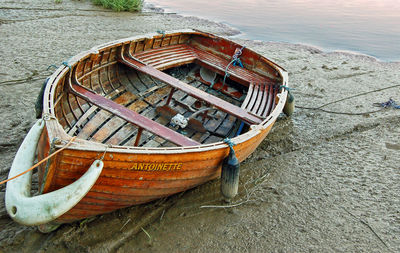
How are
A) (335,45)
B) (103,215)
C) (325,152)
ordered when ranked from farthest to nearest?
(335,45) < (325,152) < (103,215)

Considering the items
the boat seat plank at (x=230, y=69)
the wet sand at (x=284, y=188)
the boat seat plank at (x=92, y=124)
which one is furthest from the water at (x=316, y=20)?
the boat seat plank at (x=92, y=124)

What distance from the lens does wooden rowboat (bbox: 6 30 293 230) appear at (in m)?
2.82

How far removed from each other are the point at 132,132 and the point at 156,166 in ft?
5.12

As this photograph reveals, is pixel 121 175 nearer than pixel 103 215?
Yes

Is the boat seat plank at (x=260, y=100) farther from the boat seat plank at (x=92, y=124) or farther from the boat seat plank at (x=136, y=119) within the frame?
the boat seat plank at (x=92, y=124)

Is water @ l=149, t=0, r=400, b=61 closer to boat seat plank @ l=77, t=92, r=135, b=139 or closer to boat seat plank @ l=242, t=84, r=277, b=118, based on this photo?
boat seat plank @ l=242, t=84, r=277, b=118

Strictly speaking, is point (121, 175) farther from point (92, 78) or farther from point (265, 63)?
point (265, 63)

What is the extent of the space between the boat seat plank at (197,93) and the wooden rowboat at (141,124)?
17mm

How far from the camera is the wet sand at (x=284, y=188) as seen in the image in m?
3.57

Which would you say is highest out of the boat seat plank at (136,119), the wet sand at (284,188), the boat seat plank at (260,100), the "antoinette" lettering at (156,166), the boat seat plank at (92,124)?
the boat seat plank at (136,119)

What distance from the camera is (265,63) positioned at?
21.5 feet

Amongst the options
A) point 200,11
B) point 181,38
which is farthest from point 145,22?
point 181,38

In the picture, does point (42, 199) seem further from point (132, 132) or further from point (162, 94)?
point (162, 94)

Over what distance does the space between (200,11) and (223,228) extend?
12.4 metres
